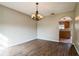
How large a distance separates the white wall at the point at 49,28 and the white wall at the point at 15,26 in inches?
24.1

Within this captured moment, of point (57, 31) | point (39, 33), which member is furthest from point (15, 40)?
point (57, 31)

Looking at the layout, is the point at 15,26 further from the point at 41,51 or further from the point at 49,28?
the point at 49,28

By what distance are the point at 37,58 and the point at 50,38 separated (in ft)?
19.6

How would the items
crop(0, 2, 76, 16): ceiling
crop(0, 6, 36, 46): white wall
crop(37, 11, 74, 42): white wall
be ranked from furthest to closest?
crop(37, 11, 74, 42): white wall
crop(0, 6, 36, 46): white wall
crop(0, 2, 76, 16): ceiling

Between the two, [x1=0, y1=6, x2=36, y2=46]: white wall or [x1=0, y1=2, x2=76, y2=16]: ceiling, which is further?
[x1=0, y1=6, x2=36, y2=46]: white wall

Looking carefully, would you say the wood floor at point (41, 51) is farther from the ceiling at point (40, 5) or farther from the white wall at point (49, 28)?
the white wall at point (49, 28)

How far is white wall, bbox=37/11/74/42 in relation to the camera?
20.9 feet

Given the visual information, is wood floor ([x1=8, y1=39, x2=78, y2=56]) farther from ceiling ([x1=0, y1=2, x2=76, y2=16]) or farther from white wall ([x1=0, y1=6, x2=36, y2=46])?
ceiling ([x1=0, y1=2, x2=76, y2=16])

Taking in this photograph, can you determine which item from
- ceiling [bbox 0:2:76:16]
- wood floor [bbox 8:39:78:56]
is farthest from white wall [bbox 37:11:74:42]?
wood floor [bbox 8:39:78:56]

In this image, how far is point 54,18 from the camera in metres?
6.33

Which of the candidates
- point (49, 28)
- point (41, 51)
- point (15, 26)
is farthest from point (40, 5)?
point (49, 28)

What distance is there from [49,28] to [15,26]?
2.53 metres

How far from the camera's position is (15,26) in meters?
4.94

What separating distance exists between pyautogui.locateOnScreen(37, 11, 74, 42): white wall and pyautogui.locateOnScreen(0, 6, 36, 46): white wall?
0.61 metres
